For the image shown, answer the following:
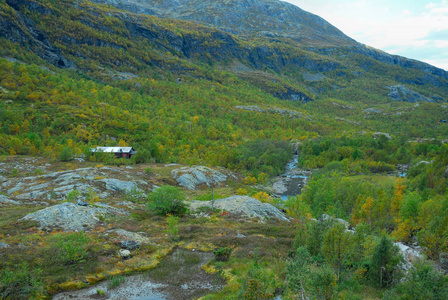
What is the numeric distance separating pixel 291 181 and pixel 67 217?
92187 millimetres

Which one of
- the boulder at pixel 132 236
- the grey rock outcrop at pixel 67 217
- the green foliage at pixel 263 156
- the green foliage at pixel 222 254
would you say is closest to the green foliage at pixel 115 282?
the boulder at pixel 132 236

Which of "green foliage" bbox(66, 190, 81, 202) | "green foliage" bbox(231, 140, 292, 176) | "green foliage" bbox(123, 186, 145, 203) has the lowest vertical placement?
"green foliage" bbox(231, 140, 292, 176)

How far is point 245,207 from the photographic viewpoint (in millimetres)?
51219

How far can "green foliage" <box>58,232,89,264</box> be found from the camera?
27.1 m

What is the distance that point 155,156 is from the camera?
3915 inches

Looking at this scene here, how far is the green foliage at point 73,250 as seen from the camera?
88.8ft

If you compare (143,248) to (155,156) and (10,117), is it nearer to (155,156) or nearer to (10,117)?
(155,156)

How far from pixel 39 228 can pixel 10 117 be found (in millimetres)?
85162

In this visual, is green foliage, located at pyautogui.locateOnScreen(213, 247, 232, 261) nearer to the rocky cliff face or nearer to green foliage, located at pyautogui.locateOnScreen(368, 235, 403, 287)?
green foliage, located at pyautogui.locateOnScreen(368, 235, 403, 287)

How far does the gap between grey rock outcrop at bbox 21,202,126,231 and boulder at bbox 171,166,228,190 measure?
3510 cm

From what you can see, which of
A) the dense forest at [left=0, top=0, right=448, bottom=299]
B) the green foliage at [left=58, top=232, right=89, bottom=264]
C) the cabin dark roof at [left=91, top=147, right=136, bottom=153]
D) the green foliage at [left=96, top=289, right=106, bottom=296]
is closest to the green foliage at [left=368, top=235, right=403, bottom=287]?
the dense forest at [left=0, top=0, right=448, bottom=299]

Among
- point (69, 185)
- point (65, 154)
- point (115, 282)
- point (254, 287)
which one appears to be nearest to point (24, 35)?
point (65, 154)

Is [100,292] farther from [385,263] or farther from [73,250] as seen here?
[385,263]

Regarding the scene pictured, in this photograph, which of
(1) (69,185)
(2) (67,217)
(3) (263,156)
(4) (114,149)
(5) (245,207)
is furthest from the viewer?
(3) (263,156)
